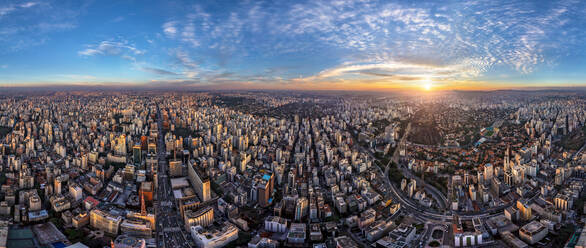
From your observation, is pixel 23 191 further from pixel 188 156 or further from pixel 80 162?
pixel 188 156

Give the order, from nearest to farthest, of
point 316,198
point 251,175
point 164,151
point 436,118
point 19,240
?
point 19,240
point 316,198
point 251,175
point 164,151
point 436,118

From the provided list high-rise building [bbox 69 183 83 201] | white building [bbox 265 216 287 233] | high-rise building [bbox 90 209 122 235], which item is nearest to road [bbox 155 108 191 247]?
high-rise building [bbox 90 209 122 235]

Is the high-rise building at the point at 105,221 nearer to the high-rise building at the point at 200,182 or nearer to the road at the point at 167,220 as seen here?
the road at the point at 167,220

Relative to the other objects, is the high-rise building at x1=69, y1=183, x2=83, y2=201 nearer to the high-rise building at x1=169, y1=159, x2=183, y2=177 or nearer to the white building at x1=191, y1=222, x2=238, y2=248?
the high-rise building at x1=169, y1=159, x2=183, y2=177

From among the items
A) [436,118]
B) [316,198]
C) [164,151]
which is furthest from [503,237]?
[436,118]

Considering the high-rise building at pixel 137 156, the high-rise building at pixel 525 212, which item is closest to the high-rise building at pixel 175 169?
the high-rise building at pixel 137 156

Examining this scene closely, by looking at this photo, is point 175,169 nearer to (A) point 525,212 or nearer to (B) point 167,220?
(B) point 167,220

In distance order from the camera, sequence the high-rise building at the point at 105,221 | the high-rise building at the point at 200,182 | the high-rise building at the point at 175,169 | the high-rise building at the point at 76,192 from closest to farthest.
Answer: the high-rise building at the point at 105,221
the high-rise building at the point at 76,192
the high-rise building at the point at 200,182
the high-rise building at the point at 175,169

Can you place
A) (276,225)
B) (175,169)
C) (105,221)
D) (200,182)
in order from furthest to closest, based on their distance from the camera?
(175,169)
(200,182)
(276,225)
(105,221)

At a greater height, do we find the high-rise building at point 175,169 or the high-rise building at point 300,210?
the high-rise building at point 175,169

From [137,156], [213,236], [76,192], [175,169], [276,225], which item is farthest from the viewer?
[137,156]

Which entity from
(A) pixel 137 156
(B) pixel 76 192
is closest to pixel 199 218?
(B) pixel 76 192
